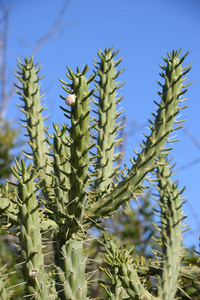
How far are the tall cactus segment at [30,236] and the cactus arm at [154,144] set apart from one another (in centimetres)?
32

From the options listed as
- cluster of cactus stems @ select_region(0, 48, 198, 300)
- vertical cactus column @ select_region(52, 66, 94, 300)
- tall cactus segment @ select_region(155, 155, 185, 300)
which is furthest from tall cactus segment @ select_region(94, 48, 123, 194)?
vertical cactus column @ select_region(52, 66, 94, 300)

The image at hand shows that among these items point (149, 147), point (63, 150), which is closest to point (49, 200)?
point (63, 150)

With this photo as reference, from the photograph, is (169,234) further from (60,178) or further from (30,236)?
(30,236)

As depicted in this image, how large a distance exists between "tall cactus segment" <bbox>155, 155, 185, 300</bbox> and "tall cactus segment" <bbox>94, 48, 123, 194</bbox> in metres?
0.32

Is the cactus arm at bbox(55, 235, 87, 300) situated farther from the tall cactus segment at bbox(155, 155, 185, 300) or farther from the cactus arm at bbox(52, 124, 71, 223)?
the tall cactus segment at bbox(155, 155, 185, 300)

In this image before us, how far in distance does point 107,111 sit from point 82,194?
2.44ft

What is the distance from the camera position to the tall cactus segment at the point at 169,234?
2564 millimetres

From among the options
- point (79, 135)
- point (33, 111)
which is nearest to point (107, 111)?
point (33, 111)

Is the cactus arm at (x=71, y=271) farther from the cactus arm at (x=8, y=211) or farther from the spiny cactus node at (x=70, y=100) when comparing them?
the spiny cactus node at (x=70, y=100)

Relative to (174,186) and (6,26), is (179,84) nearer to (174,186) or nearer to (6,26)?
(174,186)

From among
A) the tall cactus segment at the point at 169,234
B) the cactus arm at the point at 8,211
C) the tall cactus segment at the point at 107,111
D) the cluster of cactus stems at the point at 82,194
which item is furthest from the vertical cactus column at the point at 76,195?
the tall cactus segment at the point at 169,234

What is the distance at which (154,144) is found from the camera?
2029 mm

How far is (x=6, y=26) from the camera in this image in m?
11.9

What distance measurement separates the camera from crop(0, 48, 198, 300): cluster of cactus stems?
6.06 ft
